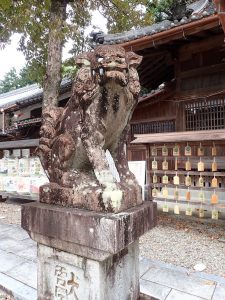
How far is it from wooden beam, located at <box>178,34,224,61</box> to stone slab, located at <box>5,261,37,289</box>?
665cm

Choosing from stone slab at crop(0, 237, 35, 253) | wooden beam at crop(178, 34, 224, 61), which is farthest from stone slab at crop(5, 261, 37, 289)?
wooden beam at crop(178, 34, 224, 61)

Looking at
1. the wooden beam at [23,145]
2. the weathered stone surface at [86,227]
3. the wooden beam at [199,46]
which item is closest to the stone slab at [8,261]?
the weathered stone surface at [86,227]

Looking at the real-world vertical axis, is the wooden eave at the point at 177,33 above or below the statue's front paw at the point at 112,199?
above

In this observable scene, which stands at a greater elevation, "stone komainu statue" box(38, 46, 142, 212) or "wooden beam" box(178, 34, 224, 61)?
"wooden beam" box(178, 34, 224, 61)

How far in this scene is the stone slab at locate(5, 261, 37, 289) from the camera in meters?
3.33

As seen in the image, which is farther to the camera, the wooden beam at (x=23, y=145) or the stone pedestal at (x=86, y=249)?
the wooden beam at (x=23, y=145)

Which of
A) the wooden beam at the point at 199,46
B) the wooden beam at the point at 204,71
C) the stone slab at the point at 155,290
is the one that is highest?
the wooden beam at the point at 199,46

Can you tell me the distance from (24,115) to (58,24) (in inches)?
315

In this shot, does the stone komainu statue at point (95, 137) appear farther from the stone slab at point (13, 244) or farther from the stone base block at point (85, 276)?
the stone slab at point (13, 244)

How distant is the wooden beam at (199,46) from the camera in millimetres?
6871

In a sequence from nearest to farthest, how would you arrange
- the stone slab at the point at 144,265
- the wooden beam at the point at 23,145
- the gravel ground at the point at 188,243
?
the stone slab at the point at 144,265
the gravel ground at the point at 188,243
the wooden beam at the point at 23,145

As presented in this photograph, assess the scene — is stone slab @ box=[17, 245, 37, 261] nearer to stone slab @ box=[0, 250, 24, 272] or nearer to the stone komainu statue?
stone slab @ box=[0, 250, 24, 272]

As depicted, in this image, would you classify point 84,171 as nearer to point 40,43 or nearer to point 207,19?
point 207,19

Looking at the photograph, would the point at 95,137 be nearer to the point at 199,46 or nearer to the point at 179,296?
the point at 179,296
